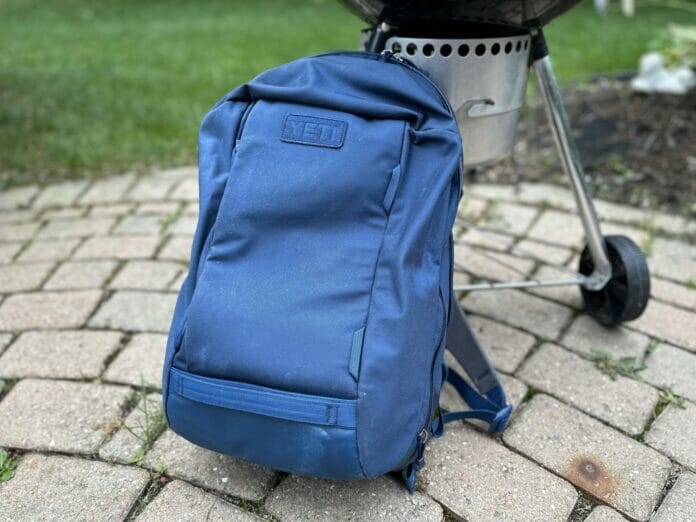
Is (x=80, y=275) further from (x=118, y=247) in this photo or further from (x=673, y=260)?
(x=673, y=260)

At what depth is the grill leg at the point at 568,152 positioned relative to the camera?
1.71 meters

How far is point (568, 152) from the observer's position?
5.78 feet

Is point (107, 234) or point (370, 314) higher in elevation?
point (370, 314)

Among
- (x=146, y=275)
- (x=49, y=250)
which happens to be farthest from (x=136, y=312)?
(x=49, y=250)

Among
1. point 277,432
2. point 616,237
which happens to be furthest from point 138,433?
point 616,237

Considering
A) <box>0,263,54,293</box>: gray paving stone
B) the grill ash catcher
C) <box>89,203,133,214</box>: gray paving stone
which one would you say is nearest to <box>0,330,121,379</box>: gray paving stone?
<box>0,263,54,293</box>: gray paving stone

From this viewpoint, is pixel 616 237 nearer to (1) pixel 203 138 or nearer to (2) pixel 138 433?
(1) pixel 203 138

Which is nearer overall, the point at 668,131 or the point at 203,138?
the point at 203,138

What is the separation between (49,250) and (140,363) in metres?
0.88

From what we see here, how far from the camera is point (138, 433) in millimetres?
1612

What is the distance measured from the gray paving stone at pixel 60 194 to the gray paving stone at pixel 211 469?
1.68 meters

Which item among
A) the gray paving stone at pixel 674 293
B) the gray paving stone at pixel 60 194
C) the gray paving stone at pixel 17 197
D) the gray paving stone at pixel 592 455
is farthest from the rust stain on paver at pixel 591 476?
the gray paving stone at pixel 17 197

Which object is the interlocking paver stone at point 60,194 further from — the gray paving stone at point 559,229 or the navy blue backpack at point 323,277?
the gray paving stone at point 559,229

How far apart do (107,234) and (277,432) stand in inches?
64.0
